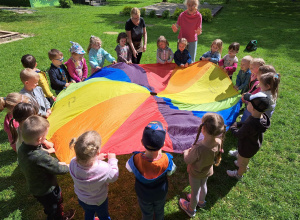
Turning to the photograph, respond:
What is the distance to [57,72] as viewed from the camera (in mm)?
3910

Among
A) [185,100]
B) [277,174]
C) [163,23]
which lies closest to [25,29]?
[163,23]

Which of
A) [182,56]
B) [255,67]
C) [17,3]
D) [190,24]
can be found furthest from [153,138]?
[17,3]

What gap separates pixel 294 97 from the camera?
543cm

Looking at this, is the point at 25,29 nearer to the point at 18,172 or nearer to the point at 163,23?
the point at 163,23

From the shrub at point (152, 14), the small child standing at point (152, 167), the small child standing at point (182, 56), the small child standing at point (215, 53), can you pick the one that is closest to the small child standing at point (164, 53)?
the small child standing at point (182, 56)

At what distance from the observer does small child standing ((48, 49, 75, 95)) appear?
12.4ft

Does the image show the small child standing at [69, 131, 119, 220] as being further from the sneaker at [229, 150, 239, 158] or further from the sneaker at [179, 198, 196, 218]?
the sneaker at [229, 150, 239, 158]

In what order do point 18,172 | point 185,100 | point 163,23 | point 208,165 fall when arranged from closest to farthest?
point 208,165 < point 18,172 < point 185,100 < point 163,23

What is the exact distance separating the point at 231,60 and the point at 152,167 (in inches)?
138

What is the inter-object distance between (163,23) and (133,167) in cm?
1242

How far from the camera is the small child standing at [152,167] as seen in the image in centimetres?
194

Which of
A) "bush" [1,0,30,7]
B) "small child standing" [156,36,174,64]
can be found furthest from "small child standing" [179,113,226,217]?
"bush" [1,0,30,7]

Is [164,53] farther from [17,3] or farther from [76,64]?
[17,3]

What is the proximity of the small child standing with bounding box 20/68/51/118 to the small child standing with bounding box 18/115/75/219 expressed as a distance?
105 cm
